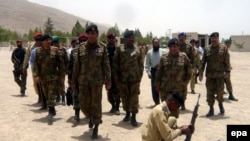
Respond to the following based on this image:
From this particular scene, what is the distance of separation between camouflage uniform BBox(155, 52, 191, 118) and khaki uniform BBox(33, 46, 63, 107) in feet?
7.75

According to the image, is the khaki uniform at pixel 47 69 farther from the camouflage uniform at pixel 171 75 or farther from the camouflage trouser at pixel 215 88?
the camouflage trouser at pixel 215 88

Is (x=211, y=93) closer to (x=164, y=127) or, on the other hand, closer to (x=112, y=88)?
(x=112, y=88)

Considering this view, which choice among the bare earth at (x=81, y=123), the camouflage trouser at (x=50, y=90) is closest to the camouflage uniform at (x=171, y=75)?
the bare earth at (x=81, y=123)

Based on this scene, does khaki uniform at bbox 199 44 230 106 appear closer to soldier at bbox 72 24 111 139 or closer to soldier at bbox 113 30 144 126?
soldier at bbox 113 30 144 126

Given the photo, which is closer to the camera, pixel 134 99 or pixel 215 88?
pixel 134 99

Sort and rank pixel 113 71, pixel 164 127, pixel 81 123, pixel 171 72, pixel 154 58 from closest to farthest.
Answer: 1. pixel 164 127
2. pixel 171 72
3. pixel 113 71
4. pixel 81 123
5. pixel 154 58

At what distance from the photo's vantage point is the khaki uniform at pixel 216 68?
8.15 m

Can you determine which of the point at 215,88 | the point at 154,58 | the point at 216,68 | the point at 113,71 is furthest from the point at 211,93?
the point at 113,71

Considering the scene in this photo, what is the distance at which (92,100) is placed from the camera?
20.9ft

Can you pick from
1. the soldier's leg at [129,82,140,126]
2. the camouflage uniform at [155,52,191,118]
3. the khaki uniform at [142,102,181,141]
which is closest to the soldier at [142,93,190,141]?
the khaki uniform at [142,102,181,141]

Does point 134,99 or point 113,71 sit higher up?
point 113,71

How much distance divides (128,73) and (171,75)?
0.94 metres

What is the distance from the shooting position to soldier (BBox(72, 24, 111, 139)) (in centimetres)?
632

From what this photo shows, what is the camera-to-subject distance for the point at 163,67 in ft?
23.0
